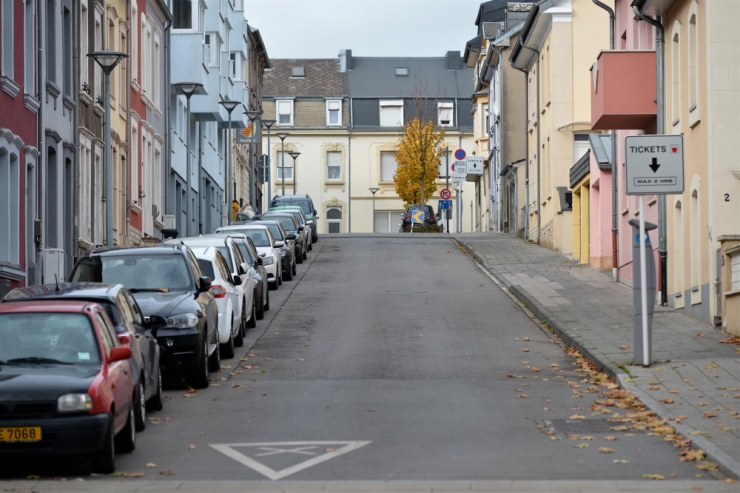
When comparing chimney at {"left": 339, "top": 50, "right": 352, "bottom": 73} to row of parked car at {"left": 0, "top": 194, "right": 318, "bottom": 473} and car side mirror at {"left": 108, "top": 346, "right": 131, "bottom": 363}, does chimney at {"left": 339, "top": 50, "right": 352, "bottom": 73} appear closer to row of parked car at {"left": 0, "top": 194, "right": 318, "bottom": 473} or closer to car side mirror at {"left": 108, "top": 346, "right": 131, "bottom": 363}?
row of parked car at {"left": 0, "top": 194, "right": 318, "bottom": 473}

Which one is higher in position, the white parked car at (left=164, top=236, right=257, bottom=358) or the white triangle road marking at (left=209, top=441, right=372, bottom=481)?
the white parked car at (left=164, top=236, right=257, bottom=358)

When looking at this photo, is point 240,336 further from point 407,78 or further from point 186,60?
point 407,78

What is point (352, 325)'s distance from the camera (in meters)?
22.8

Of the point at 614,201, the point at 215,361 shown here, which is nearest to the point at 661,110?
the point at 614,201

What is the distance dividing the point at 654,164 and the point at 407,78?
255 feet

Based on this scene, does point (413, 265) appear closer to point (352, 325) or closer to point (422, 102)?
point (352, 325)

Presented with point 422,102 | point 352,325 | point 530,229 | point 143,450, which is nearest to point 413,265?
point 530,229

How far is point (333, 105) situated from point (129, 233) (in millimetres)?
57494

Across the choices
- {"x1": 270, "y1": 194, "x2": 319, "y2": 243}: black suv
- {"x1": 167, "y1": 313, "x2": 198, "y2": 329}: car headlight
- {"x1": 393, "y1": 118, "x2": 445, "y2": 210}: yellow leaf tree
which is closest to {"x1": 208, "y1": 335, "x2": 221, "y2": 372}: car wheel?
{"x1": 167, "y1": 313, "x2": 198, "y2": 329}: car headlight

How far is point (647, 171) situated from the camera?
1703cm

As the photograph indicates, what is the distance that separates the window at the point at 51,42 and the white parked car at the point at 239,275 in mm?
4825

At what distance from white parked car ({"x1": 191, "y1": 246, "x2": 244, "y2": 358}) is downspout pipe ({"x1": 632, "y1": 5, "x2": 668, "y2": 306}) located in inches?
332

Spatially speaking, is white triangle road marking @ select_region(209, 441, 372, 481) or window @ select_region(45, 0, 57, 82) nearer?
white triangle road marking @ select_region(209, 441, 372, 481)

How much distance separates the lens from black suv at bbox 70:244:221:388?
15703mm
